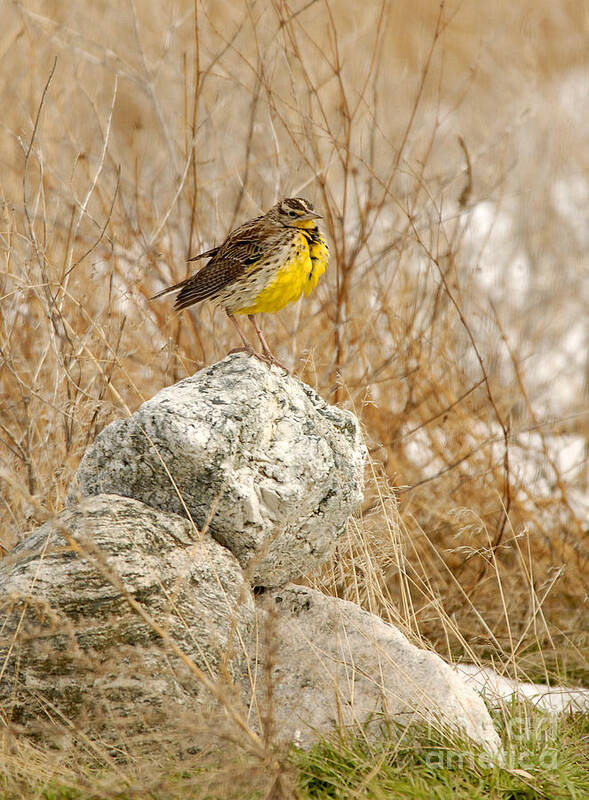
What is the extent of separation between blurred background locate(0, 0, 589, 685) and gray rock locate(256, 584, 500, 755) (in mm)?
307

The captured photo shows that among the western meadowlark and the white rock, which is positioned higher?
the western meadowlark

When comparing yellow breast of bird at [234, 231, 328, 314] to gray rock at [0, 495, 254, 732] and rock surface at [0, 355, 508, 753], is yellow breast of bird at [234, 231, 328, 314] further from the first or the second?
gray rock at [0, 495, 254, 732]

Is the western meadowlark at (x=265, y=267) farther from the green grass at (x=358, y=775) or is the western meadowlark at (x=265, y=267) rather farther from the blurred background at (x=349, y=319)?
the green grass at (x=358, y=775)

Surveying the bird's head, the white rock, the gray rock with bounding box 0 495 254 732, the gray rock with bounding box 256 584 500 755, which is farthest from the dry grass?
the bird's head

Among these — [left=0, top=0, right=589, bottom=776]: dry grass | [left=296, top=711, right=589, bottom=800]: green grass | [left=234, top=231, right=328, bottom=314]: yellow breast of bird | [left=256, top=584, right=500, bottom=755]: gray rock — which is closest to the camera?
[left=296, top=711, right=589, bottom=800]: green grass

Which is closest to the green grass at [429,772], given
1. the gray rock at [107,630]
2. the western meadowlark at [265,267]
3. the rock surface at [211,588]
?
the rock surface at [211,588]

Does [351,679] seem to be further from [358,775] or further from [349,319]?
[349,319]

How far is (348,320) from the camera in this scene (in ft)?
18.2

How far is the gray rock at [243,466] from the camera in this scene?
11.9ft

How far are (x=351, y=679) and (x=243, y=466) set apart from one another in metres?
0.88

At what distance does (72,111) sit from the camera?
797 centimetres

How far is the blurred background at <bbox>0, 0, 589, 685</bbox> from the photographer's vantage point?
4711 millimetres

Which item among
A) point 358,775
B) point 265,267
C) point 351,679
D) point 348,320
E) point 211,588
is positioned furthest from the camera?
point 348,320

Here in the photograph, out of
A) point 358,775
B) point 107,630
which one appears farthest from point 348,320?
point 358,775
